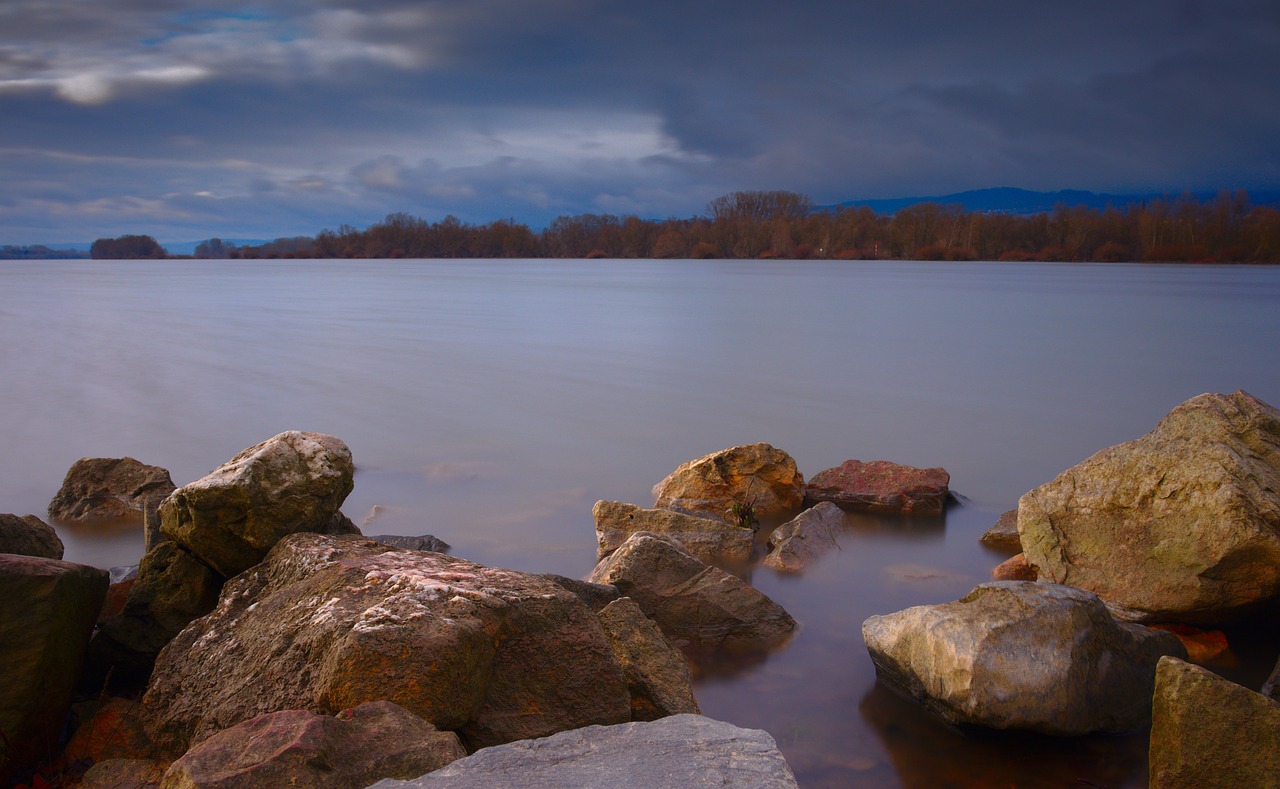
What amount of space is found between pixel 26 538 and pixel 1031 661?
5053mm

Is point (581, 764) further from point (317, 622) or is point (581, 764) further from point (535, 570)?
point (535, 570)

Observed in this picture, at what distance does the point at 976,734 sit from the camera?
13.5 ft

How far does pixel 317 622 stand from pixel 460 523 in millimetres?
4083

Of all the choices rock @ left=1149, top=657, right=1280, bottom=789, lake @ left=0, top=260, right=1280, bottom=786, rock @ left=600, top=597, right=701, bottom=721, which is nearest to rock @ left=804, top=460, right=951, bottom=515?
lake @ left=0, top=260, right=1280, bottom=786

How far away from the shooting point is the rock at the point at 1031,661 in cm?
396

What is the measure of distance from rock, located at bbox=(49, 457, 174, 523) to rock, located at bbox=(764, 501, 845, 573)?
15.7 ft

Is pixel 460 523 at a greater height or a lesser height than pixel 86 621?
lesser

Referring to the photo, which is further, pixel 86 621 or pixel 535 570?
pixel 535 570

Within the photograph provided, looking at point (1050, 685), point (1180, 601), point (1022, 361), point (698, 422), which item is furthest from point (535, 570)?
point (1022, 361)

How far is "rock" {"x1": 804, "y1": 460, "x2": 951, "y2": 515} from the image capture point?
300 inches

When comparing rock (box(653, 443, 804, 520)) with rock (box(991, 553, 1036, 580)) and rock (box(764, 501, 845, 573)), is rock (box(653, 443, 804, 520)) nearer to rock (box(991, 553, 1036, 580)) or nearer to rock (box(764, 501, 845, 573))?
rock (box(764, 501, 845, 573))

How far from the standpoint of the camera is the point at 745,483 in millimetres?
7539

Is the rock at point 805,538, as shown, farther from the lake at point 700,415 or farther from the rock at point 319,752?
the rock at point 319,752

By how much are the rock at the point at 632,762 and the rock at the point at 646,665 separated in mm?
854
